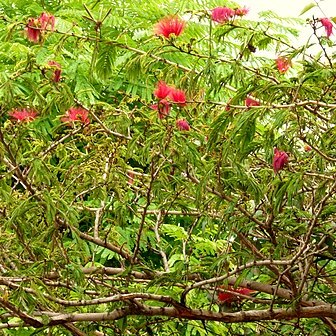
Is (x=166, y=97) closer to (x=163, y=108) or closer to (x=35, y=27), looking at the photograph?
(x=163, y=108)

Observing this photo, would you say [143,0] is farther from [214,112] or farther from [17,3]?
[214,112]

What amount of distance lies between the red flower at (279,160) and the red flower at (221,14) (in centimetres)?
42

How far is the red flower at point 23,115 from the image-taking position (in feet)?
8.02

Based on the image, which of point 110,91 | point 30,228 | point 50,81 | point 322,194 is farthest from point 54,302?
point 110,91

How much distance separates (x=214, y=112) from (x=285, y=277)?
63 centimetres

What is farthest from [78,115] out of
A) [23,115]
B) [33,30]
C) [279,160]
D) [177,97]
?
[279,160]

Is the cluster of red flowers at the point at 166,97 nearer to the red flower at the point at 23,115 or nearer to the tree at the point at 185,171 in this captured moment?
→ the tree at the point at 185,171

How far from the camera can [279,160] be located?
2.15 meters

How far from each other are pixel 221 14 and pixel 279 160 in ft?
1.48

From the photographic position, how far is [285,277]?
263 cm

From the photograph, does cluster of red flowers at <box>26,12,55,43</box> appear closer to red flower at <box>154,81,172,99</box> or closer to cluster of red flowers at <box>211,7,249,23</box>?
red flower at <box>154,81,172,99</box>

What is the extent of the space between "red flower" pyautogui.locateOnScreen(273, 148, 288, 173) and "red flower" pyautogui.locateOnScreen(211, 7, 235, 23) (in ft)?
1.37

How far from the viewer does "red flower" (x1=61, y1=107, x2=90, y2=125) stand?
2547 mm

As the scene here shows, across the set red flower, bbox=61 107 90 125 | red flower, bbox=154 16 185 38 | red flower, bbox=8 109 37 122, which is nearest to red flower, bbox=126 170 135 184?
red flower, bbox=61 107 90 125
